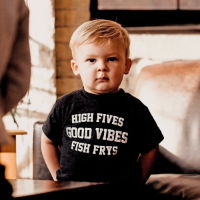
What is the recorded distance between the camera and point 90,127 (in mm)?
1042

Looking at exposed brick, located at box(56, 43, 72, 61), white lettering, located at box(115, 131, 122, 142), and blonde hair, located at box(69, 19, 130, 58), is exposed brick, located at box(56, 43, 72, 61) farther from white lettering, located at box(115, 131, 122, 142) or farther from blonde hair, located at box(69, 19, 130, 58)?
white lettering, located at box(115, 131, 122, 142)

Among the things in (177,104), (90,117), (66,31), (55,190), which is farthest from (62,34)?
(55,190)

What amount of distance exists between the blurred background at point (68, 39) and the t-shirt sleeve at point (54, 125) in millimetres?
780

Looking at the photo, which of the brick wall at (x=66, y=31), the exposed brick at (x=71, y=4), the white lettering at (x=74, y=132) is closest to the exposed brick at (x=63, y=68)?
the brick wall at (x=66, y=31)

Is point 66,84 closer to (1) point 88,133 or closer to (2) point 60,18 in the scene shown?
(2) point 60,18

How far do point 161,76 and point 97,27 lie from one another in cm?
52

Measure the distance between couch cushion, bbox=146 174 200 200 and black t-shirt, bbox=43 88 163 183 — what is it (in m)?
0.15

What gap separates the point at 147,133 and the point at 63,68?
A: 1061mm

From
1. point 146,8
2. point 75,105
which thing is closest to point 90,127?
point 75,105

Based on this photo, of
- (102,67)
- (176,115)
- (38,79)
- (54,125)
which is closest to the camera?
(102,67)

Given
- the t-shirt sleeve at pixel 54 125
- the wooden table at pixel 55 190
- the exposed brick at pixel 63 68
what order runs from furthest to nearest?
the exposed brick at pixel 63 68
the t-shirt sleeve at pixel 54 125
the wooden table at pixel 55 190

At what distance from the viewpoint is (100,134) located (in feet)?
3.36

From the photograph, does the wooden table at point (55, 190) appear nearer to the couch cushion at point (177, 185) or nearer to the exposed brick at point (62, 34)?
the couch cushion at point (177, 185)

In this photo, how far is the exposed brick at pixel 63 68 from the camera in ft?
6.52
